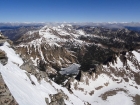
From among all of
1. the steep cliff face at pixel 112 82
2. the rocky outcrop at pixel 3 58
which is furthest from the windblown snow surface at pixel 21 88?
the steep cliff face at pixel 112 82

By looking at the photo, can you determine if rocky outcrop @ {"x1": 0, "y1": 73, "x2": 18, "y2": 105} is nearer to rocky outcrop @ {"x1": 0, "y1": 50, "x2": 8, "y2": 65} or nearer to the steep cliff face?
rocky outcrop @ {"x1": 0, "y1": 50, "x2": 8, "y2": 65}

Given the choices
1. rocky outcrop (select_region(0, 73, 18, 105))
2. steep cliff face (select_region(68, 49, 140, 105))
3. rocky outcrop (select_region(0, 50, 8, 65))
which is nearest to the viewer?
rocky outcrop (select_region(0, 73, 18, 105))

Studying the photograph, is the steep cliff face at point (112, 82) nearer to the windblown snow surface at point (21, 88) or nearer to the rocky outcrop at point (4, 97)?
the windblown snow surface at point (21, 88)

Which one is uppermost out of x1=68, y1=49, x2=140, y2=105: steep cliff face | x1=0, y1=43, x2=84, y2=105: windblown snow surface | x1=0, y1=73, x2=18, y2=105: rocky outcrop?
x1=0, y1=73, x2=18, y2=105: rocky outcrop

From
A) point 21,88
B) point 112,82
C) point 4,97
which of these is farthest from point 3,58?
point 112,82

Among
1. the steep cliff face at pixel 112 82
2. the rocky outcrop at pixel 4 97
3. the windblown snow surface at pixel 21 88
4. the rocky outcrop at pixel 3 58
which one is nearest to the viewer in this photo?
the rocky outcrop at pixel 4 97

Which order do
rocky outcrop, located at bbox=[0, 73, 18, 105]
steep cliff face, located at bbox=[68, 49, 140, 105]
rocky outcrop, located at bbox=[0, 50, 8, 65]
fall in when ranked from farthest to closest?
steep cliff face, located at bbox=[68, 49, 140, 105] < rocky outcrop, located at bbox=[0, 50, 8, 65] < rocky outcrop, located at bbox=[0, 73, 18, 105]

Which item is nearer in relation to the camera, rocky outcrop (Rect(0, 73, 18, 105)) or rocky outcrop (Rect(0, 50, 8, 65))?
rocky outcrop (Rect(0, 73, 18, 105))

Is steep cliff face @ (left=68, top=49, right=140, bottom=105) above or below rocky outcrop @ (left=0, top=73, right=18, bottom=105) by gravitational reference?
below

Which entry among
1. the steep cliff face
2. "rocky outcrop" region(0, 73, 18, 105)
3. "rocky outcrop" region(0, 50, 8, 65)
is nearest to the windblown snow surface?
"rocky outcrop" region(0, 50, 8, 65)

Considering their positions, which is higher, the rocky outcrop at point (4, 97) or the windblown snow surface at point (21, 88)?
the rocky outcrop at point (4, 97)

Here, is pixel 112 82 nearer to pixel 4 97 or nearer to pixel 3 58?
pixel 3 58
